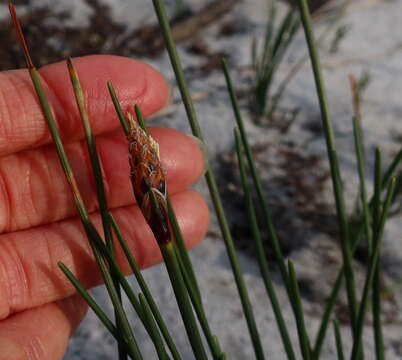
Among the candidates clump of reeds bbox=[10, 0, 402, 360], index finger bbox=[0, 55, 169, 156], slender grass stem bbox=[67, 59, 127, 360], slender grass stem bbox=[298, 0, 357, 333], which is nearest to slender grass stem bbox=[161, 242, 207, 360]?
clump of reeds bbox=[10, 0, 402, 360]

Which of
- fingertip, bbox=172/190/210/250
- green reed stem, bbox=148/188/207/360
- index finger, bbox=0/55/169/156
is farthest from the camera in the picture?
fingertip, bbox=172/190/210/250

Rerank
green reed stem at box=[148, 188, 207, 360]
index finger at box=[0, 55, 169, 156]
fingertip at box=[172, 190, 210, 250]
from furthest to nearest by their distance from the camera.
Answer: fingertip at box=[172, 190, 210, 250], index finger at box=[0, 55, 169, 156], green reed stem at box=[148, 188, 207, 360]

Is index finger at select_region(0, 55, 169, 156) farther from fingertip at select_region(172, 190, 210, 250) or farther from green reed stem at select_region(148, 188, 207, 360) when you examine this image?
green reed stem at select_region(148, 188, 207, 360)

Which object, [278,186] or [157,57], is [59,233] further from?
[157,57]

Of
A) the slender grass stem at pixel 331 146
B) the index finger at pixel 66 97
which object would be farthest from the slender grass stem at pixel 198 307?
the index finger at pixel 66 97

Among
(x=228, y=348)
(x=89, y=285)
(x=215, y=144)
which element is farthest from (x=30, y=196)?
(x=215, y=144)

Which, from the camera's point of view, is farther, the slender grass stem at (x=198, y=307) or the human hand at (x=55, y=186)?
the human hand at (x=55, y=186)

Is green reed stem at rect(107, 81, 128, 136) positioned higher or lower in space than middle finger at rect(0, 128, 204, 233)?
higher

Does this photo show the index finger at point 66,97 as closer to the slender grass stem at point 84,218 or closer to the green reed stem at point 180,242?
the slender grass stem at point 84,218
